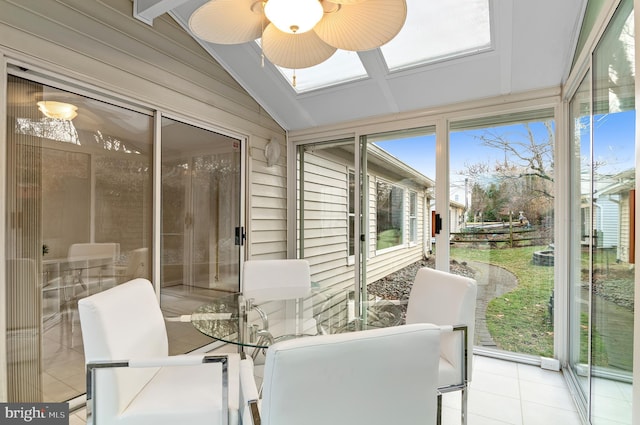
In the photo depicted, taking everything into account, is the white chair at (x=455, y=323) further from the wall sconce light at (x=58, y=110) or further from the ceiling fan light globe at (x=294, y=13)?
the wall sconce light at (x=58, y=110)

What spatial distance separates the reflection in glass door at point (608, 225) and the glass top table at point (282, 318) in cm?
104

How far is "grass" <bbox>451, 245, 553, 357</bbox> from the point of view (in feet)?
9.29

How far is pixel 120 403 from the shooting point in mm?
1321

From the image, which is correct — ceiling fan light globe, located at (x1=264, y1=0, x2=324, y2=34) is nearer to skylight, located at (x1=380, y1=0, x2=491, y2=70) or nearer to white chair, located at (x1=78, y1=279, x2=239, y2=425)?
skylight, located at (x1=380, y1=0, x2=491, y2=70)

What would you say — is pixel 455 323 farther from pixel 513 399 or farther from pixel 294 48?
pixel 294 48

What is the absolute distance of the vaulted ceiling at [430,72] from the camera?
7.36ft

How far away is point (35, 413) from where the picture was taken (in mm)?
1884

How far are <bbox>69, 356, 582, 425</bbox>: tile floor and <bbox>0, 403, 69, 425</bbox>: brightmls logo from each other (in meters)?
0.07

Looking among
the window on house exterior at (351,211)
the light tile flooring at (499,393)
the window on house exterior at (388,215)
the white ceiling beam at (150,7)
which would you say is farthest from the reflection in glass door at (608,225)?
the white ceiling beam at (150,7)

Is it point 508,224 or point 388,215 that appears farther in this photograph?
point 388,215

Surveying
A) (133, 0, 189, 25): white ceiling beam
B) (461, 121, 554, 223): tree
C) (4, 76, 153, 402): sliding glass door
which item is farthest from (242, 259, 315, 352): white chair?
(133, 0, 189, 25): white ceiling beam

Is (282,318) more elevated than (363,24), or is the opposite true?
(363,24)

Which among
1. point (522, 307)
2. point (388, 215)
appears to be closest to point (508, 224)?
point (522, 307)

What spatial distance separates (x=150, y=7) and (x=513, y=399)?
3.77 meters
